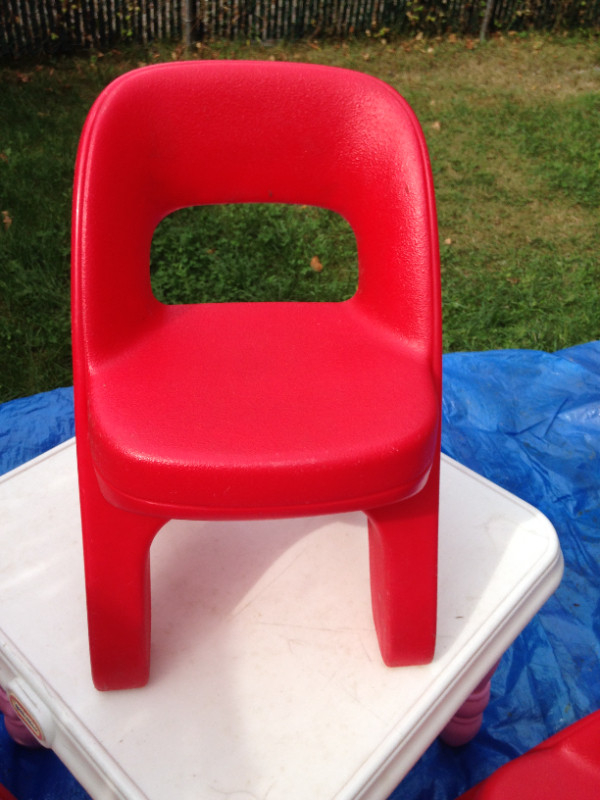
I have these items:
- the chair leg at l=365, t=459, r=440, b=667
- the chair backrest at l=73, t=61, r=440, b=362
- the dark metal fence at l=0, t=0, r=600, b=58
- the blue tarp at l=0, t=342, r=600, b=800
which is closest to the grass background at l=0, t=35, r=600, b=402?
the dark metal fence at l=0, t=0, r=600, b=58

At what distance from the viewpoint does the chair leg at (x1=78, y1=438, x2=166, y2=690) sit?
0.99 m

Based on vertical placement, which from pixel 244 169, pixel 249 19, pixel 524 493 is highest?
pixel 244 169

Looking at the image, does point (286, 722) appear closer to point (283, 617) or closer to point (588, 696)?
point (283, 617)

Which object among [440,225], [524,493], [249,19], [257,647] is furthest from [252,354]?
[249,19]

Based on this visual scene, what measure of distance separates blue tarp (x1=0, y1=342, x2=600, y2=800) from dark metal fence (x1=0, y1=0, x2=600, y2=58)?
2849mm

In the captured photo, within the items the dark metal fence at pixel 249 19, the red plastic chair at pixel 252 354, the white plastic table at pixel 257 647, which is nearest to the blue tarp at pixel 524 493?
the white plastic table at pixel 257 647

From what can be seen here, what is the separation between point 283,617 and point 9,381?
128cm

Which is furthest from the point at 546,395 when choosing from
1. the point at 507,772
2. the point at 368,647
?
the point at 507,772

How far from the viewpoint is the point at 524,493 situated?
71.0 inches

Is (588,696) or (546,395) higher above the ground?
(546,395)

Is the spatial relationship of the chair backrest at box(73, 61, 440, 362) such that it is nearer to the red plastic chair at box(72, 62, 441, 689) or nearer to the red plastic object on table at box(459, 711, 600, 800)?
the red plastic chair at box(72, 62, 441, 689)

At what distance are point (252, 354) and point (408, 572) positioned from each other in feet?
1.24

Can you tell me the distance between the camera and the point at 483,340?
93.9 inches

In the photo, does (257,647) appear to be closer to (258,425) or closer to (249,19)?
(258,425)
